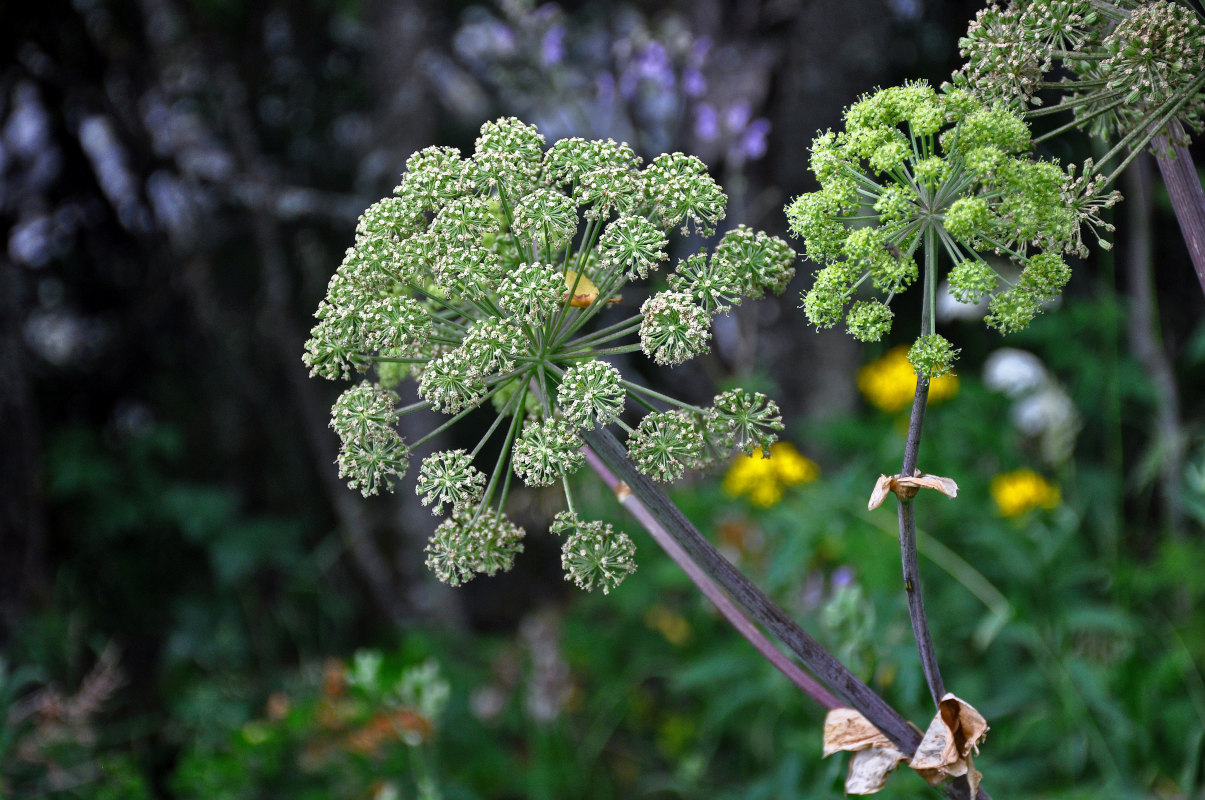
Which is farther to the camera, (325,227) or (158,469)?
(325,227)

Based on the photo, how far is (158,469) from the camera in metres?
5.14

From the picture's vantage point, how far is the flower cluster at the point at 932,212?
110 centimetres

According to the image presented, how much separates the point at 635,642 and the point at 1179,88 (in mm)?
3476

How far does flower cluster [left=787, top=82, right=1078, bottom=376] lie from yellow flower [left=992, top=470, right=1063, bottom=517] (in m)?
2.50

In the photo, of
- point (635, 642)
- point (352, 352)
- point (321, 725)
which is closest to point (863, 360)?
point (635, 642)

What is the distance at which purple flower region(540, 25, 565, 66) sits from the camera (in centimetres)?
505

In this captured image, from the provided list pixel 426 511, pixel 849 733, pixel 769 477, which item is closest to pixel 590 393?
pixel 849 733

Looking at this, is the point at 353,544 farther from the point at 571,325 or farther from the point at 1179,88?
the point at 1179,88

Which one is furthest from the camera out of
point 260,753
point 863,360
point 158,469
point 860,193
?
point 158,469

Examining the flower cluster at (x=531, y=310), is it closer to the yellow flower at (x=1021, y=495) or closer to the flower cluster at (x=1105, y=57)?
the flower cluster at (x=1105, y=57)

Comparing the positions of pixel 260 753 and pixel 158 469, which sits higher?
pixel 158 469

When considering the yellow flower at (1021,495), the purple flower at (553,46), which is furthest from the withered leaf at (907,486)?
the purple flower at (553,46)

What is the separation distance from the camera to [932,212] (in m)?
1.16

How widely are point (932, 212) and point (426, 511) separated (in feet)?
14.8
